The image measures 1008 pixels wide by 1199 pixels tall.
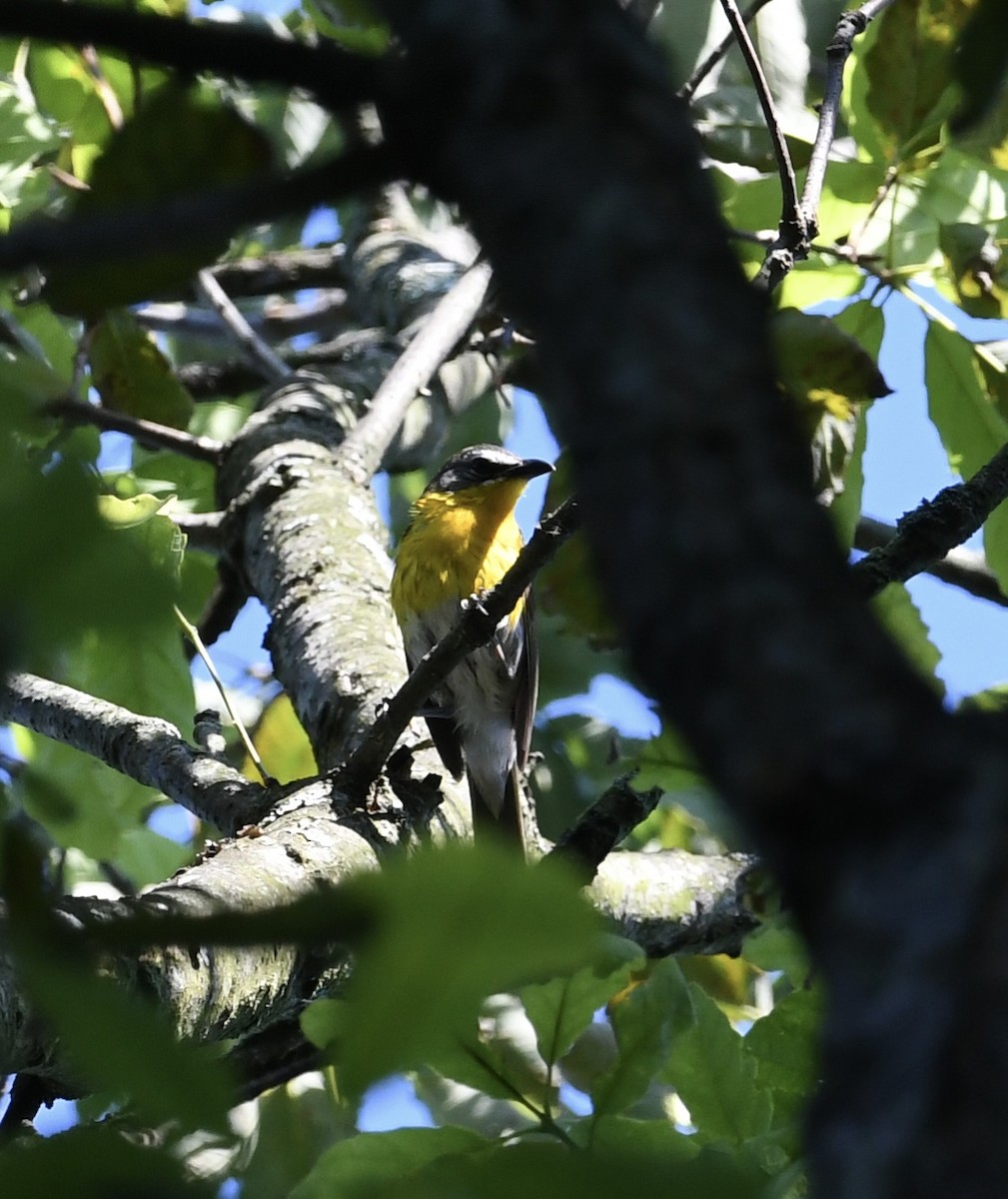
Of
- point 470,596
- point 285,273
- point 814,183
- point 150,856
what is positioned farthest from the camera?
point 285,273

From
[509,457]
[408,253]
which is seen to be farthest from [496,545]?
[408,253]

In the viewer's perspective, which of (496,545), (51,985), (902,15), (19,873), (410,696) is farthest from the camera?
(496,545)

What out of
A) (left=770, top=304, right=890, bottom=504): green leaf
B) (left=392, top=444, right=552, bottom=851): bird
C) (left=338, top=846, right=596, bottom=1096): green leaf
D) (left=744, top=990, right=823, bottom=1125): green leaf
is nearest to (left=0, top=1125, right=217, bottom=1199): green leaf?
(left=338, top=846, right=596, bottom=1096): green leaf

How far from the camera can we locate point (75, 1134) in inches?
23.7

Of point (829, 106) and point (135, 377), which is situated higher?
point (135, 377)

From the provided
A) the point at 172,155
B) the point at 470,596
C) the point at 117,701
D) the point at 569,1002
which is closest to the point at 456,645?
the point at 569,1002

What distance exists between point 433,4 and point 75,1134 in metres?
0.56

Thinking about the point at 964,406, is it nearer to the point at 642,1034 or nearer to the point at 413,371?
the point at 413,371

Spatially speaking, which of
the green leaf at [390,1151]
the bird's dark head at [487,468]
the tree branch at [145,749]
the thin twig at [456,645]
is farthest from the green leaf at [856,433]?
the bird's dark head at [487,468]

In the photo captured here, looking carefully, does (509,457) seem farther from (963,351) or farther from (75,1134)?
(75,1134)

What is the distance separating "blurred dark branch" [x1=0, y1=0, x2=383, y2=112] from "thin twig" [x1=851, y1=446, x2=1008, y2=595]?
161 cm

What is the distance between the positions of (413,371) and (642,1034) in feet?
10.5

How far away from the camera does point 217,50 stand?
0.73 metres

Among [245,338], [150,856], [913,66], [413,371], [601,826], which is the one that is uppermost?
[245,338]
